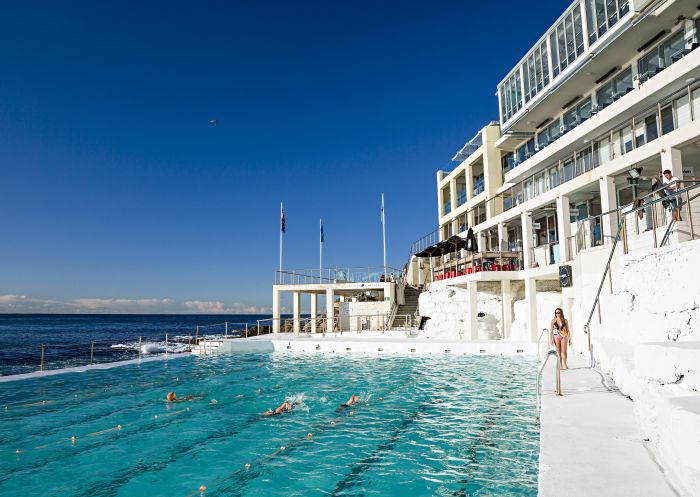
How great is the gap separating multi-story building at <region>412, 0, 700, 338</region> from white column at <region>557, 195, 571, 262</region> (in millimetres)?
43

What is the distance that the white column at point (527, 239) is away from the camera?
2145 cm

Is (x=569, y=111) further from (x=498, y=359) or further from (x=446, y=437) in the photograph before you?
(x=446, y=437)

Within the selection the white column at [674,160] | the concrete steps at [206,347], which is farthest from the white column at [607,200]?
the concrete steps at [206,347]

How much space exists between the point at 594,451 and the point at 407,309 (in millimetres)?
27725

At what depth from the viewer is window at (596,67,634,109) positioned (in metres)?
18.9

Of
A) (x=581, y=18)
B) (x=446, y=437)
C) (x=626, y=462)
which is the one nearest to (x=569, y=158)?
(x=581, y=18)

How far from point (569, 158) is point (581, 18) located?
18.6ft

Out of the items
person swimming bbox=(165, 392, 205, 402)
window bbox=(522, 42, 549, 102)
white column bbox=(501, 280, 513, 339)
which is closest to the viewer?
person swimming bbox=(165, 392, 205, 402)

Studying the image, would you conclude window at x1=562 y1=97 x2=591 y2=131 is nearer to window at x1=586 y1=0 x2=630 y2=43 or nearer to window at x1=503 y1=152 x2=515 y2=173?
window at x1=586 y1=0 x2=630 y2=43

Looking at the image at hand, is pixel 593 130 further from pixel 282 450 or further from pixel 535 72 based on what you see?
pixel 282 450

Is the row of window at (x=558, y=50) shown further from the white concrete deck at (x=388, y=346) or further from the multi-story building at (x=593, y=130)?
the white concrete deck at (x=388, y=346)

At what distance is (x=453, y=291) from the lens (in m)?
25.4

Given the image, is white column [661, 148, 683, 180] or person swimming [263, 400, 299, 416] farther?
white column [661, 148, 683, 180]

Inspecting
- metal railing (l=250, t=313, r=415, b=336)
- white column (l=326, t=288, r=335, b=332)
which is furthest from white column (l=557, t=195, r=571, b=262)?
white column (l=326, t=288, r=335, b=332)
